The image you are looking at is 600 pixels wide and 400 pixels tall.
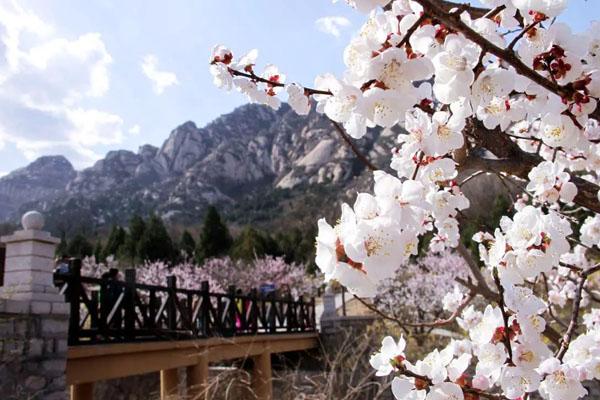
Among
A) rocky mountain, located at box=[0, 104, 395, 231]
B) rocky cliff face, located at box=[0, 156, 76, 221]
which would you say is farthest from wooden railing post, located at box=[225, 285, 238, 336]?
rocky cliff face, located at box=[0, 156, 76, 221]

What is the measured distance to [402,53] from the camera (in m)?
0.99

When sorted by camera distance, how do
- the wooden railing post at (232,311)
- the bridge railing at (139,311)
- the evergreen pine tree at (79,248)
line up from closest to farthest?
the bridge railing at (139,311)
the wooden railing post at (232,311)
the evergreen pine tree at (79,248)

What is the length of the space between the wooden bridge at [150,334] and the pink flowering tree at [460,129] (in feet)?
14.4

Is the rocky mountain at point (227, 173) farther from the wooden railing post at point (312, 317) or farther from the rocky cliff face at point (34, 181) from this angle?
the wooden railing post at point (312, 317)

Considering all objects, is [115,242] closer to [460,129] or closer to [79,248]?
[79,248]

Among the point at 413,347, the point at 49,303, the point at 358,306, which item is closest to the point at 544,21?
the point at 49,303

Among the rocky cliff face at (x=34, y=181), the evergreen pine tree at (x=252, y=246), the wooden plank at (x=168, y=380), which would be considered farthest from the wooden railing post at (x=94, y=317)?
the rocky cliff face at (x=34, y=181)

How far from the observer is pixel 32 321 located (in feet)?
17.9

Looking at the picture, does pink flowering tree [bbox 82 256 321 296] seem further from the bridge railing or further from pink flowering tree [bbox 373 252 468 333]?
the bridge railing

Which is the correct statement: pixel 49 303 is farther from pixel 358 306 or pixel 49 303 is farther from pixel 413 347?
pixel 358 306

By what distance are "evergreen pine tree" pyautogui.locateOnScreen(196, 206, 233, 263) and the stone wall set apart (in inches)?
1074

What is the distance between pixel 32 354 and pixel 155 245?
28000mm

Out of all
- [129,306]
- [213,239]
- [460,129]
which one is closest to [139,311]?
[129,306]

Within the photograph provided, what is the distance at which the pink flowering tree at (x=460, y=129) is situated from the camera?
38.7 inches
